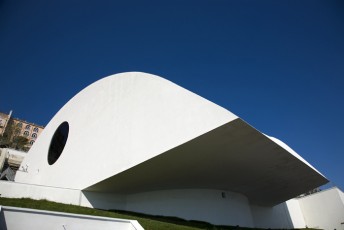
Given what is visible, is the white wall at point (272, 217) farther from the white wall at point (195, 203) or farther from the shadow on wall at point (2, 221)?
the shadow on wall at point (2, 221)

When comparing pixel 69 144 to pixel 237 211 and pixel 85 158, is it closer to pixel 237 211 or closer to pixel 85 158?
pixel 85 158

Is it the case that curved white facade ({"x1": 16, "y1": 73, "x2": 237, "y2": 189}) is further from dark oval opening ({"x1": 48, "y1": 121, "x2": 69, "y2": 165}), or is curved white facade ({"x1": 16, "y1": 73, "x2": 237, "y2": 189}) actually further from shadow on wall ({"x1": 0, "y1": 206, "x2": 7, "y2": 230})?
shadow on wall ({"x1": 0, "y1": 206, "x2": 7, "y2": 230})

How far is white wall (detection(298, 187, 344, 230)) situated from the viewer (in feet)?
68.0

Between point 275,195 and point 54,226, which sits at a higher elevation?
point 275,195

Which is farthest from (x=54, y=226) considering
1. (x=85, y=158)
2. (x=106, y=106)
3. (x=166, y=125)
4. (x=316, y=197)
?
(x=316, y=197)

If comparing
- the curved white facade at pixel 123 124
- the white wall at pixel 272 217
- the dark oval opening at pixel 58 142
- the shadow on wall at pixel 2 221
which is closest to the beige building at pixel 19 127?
the dark oval opening at pixel 58 142

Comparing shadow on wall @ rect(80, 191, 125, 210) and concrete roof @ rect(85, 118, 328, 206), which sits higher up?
concrete roof @ rect(85, 118, 328, 206)

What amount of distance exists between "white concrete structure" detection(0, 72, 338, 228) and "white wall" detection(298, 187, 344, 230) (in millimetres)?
5772

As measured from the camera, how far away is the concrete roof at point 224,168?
9.54 metres

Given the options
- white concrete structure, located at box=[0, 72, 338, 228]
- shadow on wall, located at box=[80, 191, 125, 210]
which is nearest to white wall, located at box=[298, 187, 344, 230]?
white concrete structure, located at box=[0, 72, 338, 228]

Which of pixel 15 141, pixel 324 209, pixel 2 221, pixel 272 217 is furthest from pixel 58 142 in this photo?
pixel 15 141

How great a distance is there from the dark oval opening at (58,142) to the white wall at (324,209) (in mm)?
22216

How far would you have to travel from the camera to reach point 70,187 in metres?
13.1

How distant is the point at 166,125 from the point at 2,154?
1038 inches
